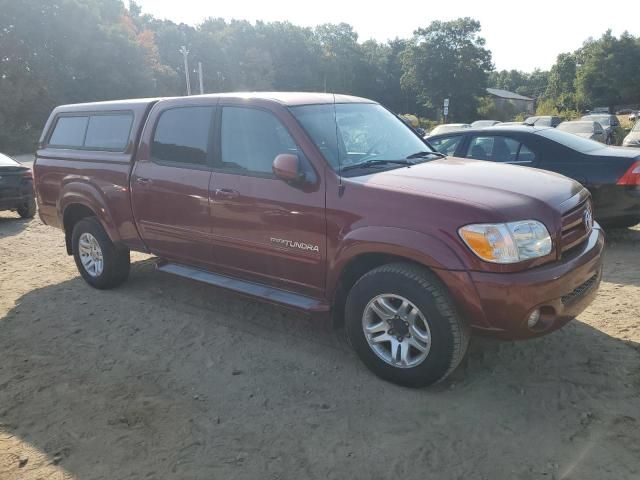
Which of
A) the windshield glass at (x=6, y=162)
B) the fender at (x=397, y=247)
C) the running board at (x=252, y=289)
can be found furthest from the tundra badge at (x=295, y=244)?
the windshield glass at (x=6, y=162)

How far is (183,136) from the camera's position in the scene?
462 cm

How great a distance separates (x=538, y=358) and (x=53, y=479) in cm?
317

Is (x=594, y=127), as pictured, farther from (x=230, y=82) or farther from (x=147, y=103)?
(x=230, y=82)

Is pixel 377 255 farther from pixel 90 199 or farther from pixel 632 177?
pixel 632 177

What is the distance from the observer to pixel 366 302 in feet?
11.6

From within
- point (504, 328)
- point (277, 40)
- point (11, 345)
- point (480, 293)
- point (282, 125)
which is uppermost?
point (277, 40)

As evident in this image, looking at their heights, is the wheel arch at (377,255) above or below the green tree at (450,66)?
below

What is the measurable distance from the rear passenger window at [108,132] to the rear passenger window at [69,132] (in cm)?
13

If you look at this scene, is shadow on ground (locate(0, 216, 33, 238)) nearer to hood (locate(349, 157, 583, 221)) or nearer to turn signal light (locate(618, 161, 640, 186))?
hood (locate(349, 157, 583, 221))

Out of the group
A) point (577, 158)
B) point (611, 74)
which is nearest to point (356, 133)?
point (577, 158)

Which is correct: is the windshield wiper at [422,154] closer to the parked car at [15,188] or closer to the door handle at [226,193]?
the door handle at [226,193]

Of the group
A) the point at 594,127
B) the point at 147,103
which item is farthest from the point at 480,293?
the point at 594,127

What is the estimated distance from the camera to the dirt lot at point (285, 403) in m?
2.81

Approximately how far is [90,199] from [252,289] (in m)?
2.29
